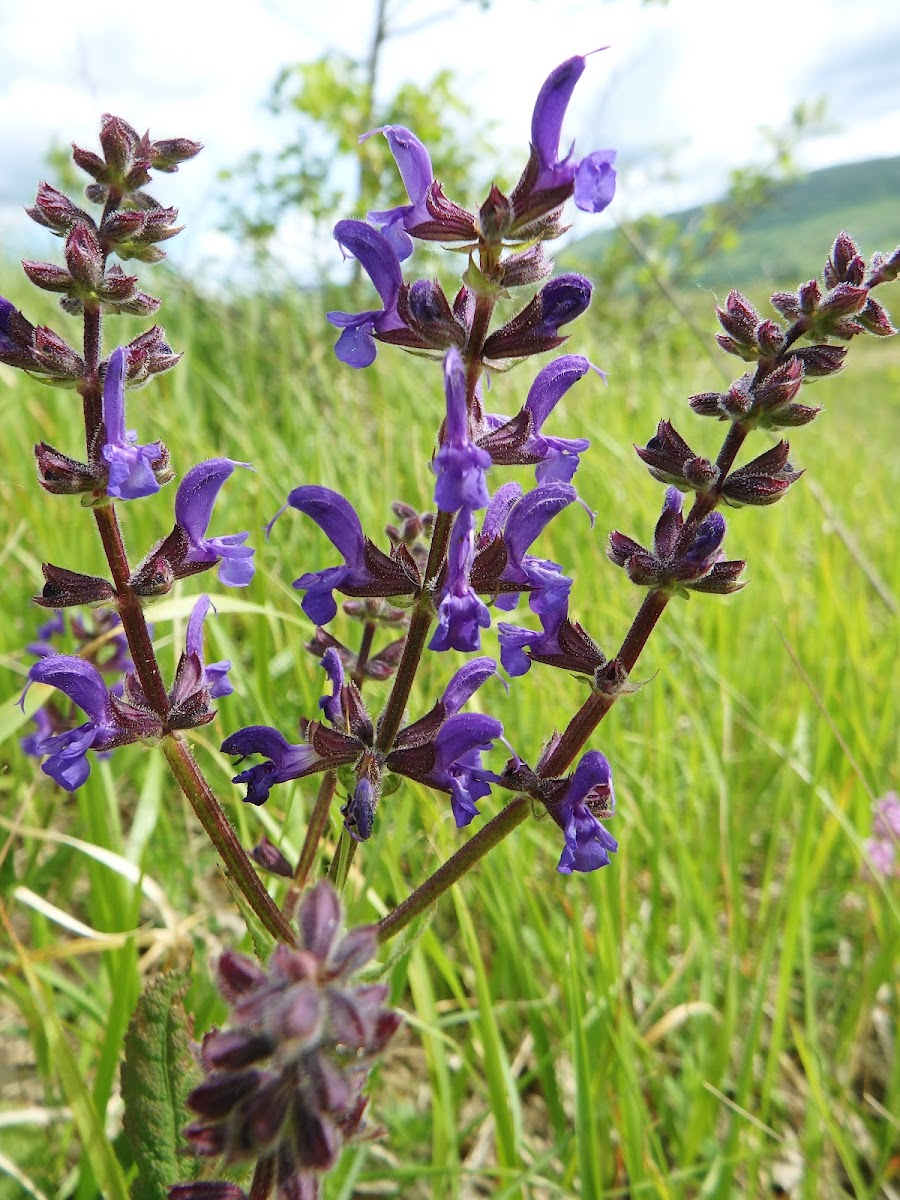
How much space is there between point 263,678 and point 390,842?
648mm

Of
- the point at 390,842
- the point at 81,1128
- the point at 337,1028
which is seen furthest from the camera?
the point at 390,842

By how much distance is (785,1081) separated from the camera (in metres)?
2.59

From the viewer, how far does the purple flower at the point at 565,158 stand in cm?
128

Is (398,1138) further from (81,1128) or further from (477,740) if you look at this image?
(477,740)

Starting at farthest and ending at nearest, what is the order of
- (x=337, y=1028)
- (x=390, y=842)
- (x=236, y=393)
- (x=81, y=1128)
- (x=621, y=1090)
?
(x=236, y=393), (x=390, y=842), (x=621, y=1090), (x=81, y=1128), (x=337, y=1028)

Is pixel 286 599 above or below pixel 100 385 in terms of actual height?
below

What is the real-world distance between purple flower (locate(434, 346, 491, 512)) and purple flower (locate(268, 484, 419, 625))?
27 cm

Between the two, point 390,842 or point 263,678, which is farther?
point 263,678

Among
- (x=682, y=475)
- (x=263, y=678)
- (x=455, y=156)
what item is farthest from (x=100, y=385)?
(x=455, y=156)

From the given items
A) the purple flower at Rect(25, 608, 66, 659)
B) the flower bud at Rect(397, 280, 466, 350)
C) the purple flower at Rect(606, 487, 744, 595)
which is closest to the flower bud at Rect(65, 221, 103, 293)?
the flower bud at Rect(397, 280, 466, 350)

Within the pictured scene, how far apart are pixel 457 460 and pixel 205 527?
0.60 m

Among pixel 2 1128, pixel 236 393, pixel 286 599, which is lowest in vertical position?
pixel 2 1128

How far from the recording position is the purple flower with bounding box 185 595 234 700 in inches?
64.9

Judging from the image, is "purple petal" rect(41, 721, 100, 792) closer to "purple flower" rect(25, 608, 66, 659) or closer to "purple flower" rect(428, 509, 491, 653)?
"purple flower" rect(428, 509, 491, 653)
